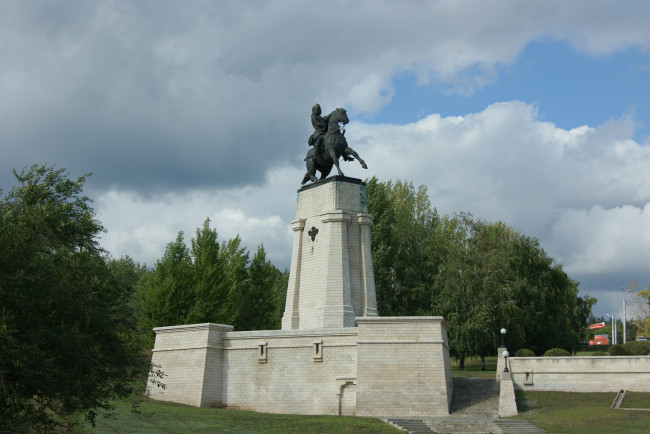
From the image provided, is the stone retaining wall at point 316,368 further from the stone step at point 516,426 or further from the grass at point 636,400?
the grass at point 636,400

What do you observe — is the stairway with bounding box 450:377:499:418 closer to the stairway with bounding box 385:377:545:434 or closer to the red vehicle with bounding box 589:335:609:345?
the stairway with bounding box 385:377:545:434

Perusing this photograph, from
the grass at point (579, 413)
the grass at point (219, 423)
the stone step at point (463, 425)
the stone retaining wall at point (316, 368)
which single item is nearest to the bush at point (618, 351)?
the grass at point (579, 413)

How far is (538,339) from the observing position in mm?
37750

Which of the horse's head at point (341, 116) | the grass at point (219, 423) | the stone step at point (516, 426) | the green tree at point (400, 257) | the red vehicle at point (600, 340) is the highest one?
the horse's head at point (341, 116)

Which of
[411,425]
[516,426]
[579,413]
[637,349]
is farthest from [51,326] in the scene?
[637,349]

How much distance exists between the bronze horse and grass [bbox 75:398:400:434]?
32.8 ft

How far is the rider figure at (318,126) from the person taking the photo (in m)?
27.2

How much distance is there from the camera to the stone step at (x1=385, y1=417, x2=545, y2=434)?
65.0ft

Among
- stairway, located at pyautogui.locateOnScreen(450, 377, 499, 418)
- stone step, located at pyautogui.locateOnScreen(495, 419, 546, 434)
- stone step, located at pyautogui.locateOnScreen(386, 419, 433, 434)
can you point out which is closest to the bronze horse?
stairway, located at pyautogui.locateOnScreen(450, 377, 499, 418)

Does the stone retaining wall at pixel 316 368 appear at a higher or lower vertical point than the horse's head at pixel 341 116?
lower

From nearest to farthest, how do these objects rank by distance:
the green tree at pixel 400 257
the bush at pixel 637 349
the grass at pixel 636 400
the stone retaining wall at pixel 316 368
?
the stone retaining wall at pixel 316 368 < the grass at pixel 636 400 < the bush at pixel 637 349 < the green tree at pixel 400 257

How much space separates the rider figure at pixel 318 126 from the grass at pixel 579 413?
1241 centimetres

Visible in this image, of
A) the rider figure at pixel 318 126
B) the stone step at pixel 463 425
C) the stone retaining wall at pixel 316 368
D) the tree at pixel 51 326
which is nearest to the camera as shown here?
the tree at pixel 51 326

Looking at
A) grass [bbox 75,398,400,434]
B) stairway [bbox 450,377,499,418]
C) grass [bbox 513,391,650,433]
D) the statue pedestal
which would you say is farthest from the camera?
the statue pedestal
